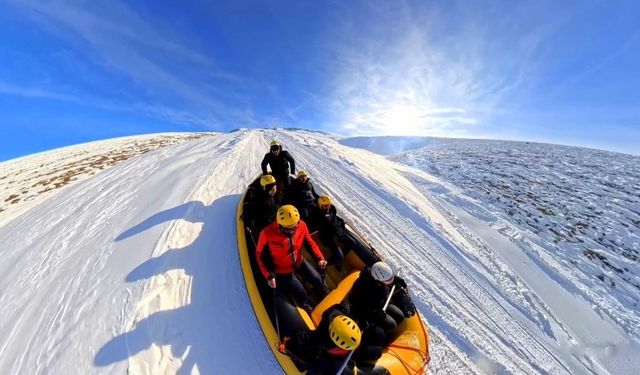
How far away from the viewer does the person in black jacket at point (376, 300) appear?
3131mm

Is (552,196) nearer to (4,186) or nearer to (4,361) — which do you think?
(4,361)

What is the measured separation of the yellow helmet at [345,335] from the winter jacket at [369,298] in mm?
863

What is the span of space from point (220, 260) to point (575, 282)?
8047mm

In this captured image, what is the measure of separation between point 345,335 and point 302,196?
11.7ft

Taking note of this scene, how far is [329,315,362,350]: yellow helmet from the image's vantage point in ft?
7.50

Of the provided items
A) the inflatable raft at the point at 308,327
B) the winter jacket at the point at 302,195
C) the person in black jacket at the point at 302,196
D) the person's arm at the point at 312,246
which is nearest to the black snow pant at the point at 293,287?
the inflatable raft at the point at 308,327

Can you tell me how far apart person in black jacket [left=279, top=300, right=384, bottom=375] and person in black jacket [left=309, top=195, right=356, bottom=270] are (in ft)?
5.88

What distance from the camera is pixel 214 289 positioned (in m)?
4.45

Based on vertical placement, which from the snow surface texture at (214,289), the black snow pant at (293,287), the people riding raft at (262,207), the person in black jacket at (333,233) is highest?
the people riding raft at (262,207)

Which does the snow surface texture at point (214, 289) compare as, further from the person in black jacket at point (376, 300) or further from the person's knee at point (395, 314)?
the person in black jacket at point (376, 300)

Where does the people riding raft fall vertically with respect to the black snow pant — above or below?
above

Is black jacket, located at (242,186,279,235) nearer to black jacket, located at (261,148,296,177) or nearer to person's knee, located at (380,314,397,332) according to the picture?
black jacket, located at (261,148,296,177)

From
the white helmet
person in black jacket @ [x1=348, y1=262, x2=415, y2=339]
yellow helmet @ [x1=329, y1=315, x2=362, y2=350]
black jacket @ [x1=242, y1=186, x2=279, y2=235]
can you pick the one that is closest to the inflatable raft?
person in black jacket @ [x1=348, y1=262, x2=415, y2=339]

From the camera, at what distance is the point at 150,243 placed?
5441mm
